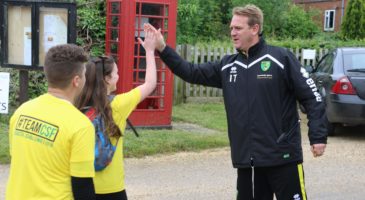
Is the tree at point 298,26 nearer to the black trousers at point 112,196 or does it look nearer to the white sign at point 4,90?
the white sign at point 4,90

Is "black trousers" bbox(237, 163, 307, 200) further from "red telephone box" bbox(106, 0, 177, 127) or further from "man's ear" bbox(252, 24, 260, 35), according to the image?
"red telephone box" bbox(106, 0, 177, 127)

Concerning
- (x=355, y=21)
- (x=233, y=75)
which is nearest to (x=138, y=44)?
(x=233, y=75)

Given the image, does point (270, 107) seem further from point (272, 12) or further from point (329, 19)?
point (329, 19)

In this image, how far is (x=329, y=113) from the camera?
9656 mm

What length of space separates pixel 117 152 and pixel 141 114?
6.32m

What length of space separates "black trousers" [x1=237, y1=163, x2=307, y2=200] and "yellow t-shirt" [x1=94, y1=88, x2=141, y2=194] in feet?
3.20

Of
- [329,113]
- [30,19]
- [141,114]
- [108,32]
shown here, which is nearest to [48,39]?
[30,19]

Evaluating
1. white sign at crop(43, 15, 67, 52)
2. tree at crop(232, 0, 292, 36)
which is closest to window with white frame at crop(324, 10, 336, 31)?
tree at crop(232, 0, 292, 36)

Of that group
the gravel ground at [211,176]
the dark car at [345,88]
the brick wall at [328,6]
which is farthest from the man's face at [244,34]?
the brick wall at [328,6]

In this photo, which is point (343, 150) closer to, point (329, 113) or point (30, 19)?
point (329, 113)

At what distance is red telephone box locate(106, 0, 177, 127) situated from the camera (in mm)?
9539

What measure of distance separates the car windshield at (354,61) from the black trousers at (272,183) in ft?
19.1

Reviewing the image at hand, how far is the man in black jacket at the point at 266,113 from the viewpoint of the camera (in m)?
4.01

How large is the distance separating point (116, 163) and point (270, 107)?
1.13 meters
